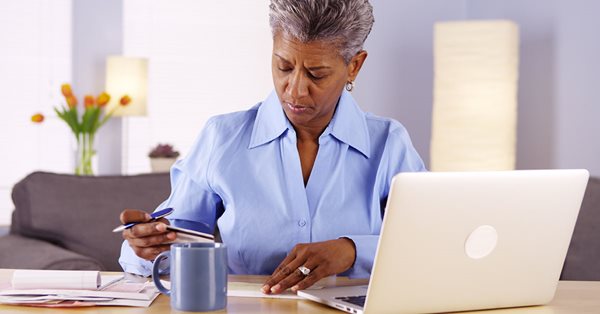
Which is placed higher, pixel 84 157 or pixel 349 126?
pixel 349 126

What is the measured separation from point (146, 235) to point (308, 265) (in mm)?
312

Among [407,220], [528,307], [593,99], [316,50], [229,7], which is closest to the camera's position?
[407,220]

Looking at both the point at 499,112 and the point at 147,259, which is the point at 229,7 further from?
the point at 147,259

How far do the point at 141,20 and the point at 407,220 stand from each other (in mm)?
4124

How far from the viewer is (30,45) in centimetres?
492

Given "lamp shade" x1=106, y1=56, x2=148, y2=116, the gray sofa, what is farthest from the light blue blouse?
"lamp shade" x1=106, y1=56, x2=148, y2=116

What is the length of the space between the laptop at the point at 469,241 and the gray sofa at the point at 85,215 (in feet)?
5.72

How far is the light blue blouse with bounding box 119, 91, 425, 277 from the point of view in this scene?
1923 mm

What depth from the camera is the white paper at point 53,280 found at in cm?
150

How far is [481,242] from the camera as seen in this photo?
1.39m

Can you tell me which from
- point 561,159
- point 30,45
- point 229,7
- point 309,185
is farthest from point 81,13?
point 309,185

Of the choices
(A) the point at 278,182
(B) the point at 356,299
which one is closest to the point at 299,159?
(A) the point at 278,182

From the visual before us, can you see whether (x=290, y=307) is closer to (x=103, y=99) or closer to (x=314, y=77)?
(x=314, y=77)

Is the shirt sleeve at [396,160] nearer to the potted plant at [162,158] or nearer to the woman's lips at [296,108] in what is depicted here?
the woman's lips at [296,108]
